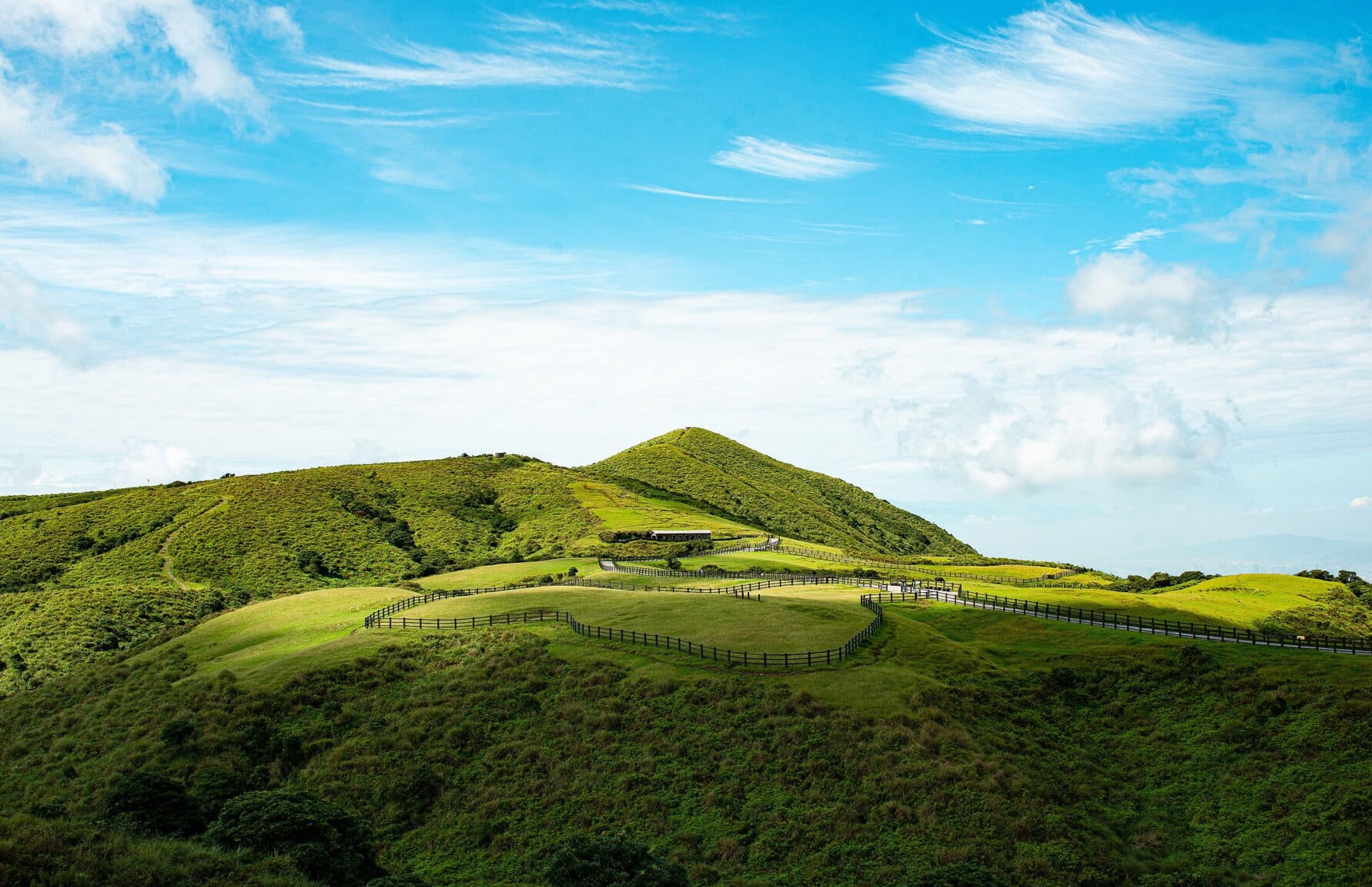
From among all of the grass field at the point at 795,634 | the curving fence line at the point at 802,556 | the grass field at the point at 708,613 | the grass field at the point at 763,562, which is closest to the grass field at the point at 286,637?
the grass field at the point at 795,634

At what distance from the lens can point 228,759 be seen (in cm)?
4588

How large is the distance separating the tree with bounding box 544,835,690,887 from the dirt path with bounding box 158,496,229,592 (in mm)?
87705

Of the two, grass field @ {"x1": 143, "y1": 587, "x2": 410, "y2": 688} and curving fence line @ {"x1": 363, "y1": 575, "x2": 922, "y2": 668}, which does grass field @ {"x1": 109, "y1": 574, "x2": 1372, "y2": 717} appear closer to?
grass field @ {"x1": 143, "y1": 587, "x2": 410, "y2": 688}

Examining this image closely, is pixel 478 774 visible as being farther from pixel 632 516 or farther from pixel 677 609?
pixel 632 516

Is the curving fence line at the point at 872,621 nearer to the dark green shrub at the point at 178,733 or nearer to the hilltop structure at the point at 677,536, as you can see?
the dark green shrub at the point at 178,733

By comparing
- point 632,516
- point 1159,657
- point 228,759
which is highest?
point 632,516

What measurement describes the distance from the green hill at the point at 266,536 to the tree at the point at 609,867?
65695 mm

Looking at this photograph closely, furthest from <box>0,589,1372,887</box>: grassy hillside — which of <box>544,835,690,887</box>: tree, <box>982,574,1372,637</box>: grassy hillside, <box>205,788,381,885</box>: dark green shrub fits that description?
<box>982,574,1372,637</box>: grassy hillside

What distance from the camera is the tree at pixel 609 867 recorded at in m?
31.2

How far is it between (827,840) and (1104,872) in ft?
36.2

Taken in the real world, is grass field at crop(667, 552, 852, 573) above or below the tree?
above

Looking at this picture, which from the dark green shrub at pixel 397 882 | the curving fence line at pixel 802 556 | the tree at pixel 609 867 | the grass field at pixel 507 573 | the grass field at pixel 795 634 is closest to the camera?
the dark green shrub at pixel 397 882

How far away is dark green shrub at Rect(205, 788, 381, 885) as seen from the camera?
3195 centimetres

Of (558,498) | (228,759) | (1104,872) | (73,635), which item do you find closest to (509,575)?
(73,635)
